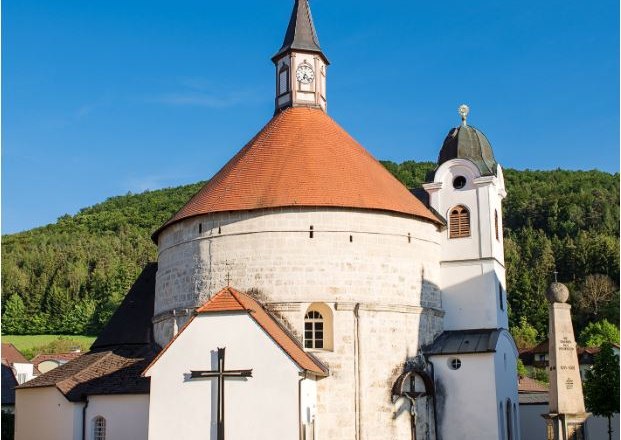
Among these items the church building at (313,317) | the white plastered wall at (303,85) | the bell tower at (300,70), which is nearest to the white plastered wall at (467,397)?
the church building at (313,317)

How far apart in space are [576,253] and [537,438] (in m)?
51.4

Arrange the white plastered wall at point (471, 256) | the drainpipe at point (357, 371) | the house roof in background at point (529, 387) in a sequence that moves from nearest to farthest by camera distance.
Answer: the drainpipe at point (357, 371), the white plastered wall at point (471, 256), the house roof in background at point (529, 387)

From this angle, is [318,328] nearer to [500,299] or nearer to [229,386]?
[229,386]

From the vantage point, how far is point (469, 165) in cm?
3178

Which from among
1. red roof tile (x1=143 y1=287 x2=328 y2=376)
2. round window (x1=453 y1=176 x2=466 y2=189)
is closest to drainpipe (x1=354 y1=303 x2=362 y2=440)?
red roof tile (x1=143 y1=287 x2=328 y2=376)

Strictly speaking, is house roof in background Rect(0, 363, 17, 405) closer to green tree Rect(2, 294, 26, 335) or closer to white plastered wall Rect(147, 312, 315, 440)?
white plastered wall Rect(147, 312, 315, 440)

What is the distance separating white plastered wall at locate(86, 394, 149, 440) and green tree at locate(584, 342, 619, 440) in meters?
17.2

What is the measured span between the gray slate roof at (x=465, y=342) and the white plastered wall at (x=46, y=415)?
38.7 feet

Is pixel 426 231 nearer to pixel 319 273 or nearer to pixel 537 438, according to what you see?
pixel 319 273

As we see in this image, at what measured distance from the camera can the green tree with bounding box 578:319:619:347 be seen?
231 ft

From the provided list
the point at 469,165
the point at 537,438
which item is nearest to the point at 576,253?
the point at 537,438

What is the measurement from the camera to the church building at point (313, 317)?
78.5ft

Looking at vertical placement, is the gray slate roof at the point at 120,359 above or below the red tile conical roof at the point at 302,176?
below

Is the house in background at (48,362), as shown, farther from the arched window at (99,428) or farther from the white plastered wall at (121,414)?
the white plastered wall at (121,414)
